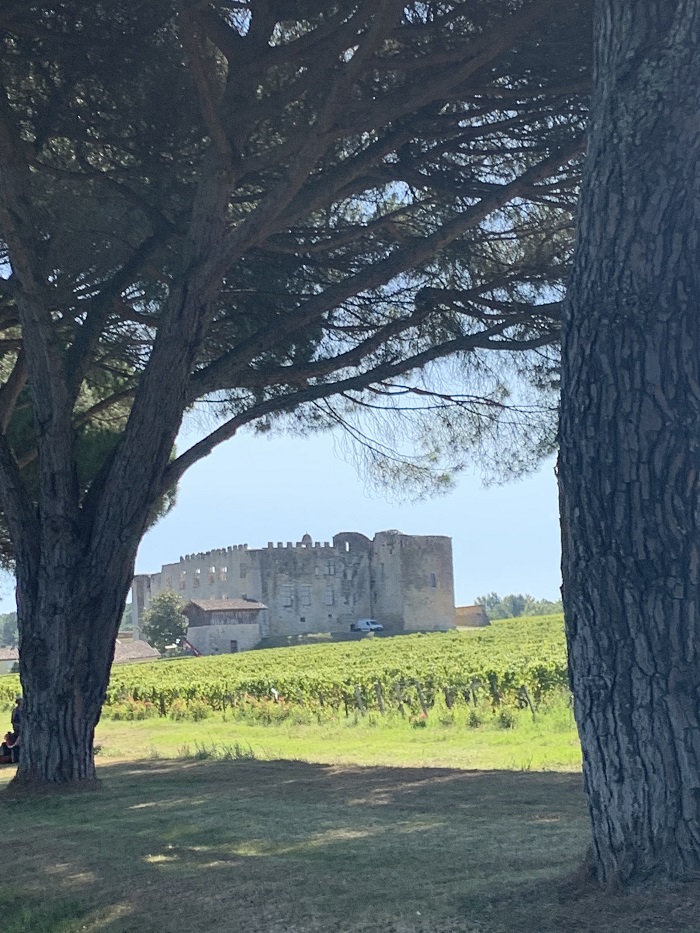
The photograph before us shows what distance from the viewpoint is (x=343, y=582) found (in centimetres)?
6469

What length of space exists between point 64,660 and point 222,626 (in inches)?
1966

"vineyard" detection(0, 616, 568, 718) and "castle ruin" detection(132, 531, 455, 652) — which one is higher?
"castle ruin" detection(132, 531, 455, 652)

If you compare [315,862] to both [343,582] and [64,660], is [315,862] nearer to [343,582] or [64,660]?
[64,660]

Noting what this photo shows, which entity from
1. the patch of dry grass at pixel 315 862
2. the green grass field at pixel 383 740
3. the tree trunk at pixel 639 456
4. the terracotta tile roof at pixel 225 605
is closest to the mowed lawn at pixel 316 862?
the patch of dry grass at pixel 315 862

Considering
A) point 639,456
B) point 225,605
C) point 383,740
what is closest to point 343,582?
point 225,605

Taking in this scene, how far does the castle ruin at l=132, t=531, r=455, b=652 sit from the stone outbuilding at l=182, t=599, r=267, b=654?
7.84 feet

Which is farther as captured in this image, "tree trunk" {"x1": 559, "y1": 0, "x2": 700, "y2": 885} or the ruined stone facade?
the ruined stone facade

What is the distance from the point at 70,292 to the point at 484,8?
3.67 m

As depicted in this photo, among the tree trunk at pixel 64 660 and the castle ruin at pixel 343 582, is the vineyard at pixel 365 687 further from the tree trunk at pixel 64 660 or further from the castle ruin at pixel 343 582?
the castle ruin at pixel 343 582

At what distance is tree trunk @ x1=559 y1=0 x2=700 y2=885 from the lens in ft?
11.6

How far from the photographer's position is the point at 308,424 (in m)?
10.4

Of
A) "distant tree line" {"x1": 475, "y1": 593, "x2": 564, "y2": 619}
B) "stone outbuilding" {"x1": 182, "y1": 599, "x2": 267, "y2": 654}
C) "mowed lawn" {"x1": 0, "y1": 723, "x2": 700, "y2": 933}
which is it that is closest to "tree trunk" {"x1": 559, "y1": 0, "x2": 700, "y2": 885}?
"mowed lawn" {"x1": 0, "y1": 723, "x2": 700, "y2": 933}

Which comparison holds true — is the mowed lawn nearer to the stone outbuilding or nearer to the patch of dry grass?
the patch of dry grass

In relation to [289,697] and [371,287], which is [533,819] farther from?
[289,697]
